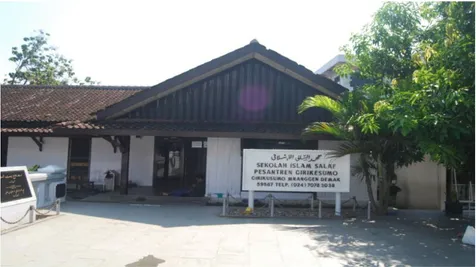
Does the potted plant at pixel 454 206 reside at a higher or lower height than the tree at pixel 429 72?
lower

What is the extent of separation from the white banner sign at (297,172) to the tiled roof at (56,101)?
6919mm

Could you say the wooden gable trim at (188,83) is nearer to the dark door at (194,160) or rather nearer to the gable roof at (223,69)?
the gable roof at (223,69)

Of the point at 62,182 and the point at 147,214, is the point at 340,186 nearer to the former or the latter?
the point at 147,214

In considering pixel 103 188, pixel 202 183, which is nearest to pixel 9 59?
pixel 103 188

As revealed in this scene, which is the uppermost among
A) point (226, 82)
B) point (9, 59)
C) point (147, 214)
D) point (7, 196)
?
point (9, 59)

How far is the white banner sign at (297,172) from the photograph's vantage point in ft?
33.9

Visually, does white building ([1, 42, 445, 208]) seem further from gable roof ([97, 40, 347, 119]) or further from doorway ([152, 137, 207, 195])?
doorway ([152, 137, 207, 195])

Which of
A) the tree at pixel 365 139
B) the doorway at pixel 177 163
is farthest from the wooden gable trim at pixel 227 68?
the doorway at pixel 177 163

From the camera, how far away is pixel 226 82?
12.6m

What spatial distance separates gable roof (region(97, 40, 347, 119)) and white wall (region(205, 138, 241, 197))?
2229 mm

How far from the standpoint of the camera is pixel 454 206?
11016mm

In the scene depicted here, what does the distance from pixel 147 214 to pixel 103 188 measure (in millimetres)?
5294

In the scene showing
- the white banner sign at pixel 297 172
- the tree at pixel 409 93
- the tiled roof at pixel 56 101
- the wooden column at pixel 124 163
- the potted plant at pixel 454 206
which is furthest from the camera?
the tiled roof at pixel 56 101

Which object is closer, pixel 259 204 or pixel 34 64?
pixel 259 204
